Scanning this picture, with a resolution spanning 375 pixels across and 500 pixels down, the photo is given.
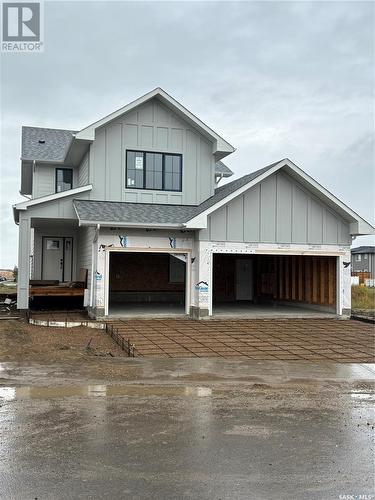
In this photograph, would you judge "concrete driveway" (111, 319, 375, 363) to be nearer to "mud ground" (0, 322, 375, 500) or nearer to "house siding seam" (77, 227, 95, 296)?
"mud ground" (0, 322, 375, 500)

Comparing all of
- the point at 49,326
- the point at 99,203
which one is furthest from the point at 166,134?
the point at 49,326

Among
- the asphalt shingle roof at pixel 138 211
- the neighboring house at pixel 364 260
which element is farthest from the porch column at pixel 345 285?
the neighboring house at pixel 364 260

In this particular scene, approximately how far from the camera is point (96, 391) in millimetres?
7660

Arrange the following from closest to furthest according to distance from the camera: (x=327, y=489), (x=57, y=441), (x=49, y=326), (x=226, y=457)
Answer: (x=327, y=489), (x=226, y=457), (x=57, y=441), (x=49, y=326)

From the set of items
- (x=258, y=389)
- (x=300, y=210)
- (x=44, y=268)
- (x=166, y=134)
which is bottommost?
(x=258, y=389)

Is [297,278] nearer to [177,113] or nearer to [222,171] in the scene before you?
[222,171]

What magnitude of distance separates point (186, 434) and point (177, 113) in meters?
14.4

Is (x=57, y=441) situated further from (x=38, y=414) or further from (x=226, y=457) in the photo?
(x=226, y=457)

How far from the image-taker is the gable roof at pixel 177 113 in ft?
54.7

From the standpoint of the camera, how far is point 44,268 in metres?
22.0

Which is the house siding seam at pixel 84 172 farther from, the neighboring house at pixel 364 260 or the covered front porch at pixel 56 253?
the neighboring house at pixel 364 260

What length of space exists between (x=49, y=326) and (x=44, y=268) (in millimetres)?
8001

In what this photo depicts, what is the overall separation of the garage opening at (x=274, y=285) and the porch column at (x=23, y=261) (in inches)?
251

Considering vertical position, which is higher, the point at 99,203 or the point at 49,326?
the point at 99,203
